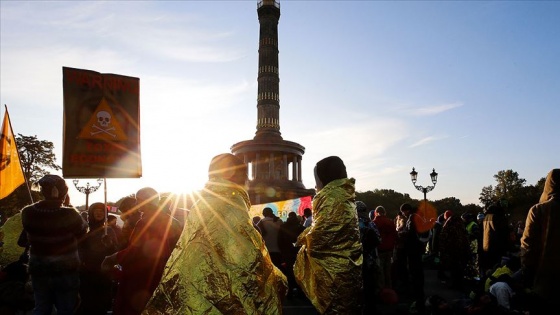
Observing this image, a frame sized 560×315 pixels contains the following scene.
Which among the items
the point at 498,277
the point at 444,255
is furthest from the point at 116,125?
the point at 444,255

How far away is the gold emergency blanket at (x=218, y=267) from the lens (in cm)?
279

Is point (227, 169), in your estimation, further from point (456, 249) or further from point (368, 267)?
point (456, 249)

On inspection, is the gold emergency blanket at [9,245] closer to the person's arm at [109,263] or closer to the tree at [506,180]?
the person's arm at [109,263]

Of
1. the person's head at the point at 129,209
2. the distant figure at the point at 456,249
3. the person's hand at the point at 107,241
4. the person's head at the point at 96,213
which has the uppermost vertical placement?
the person's head at the point at 129,209

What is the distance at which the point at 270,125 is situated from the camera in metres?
43.1

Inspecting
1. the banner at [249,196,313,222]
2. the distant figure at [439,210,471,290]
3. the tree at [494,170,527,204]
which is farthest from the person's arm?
the tree at [494,170,527,204]

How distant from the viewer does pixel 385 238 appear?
8.37 metres

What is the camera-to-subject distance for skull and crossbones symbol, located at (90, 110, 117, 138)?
192 inches

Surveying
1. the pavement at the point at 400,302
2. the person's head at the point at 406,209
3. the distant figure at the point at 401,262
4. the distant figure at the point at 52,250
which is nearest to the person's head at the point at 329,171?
the distant figure at the point at 52,250

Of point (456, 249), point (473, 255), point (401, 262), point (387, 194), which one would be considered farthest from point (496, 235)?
point (387, 194)

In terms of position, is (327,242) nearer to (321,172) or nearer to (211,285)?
(321,172)

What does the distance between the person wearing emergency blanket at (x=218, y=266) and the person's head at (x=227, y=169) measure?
2.2 inches

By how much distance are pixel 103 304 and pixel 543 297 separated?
15.5ft

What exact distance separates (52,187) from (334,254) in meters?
2.89
